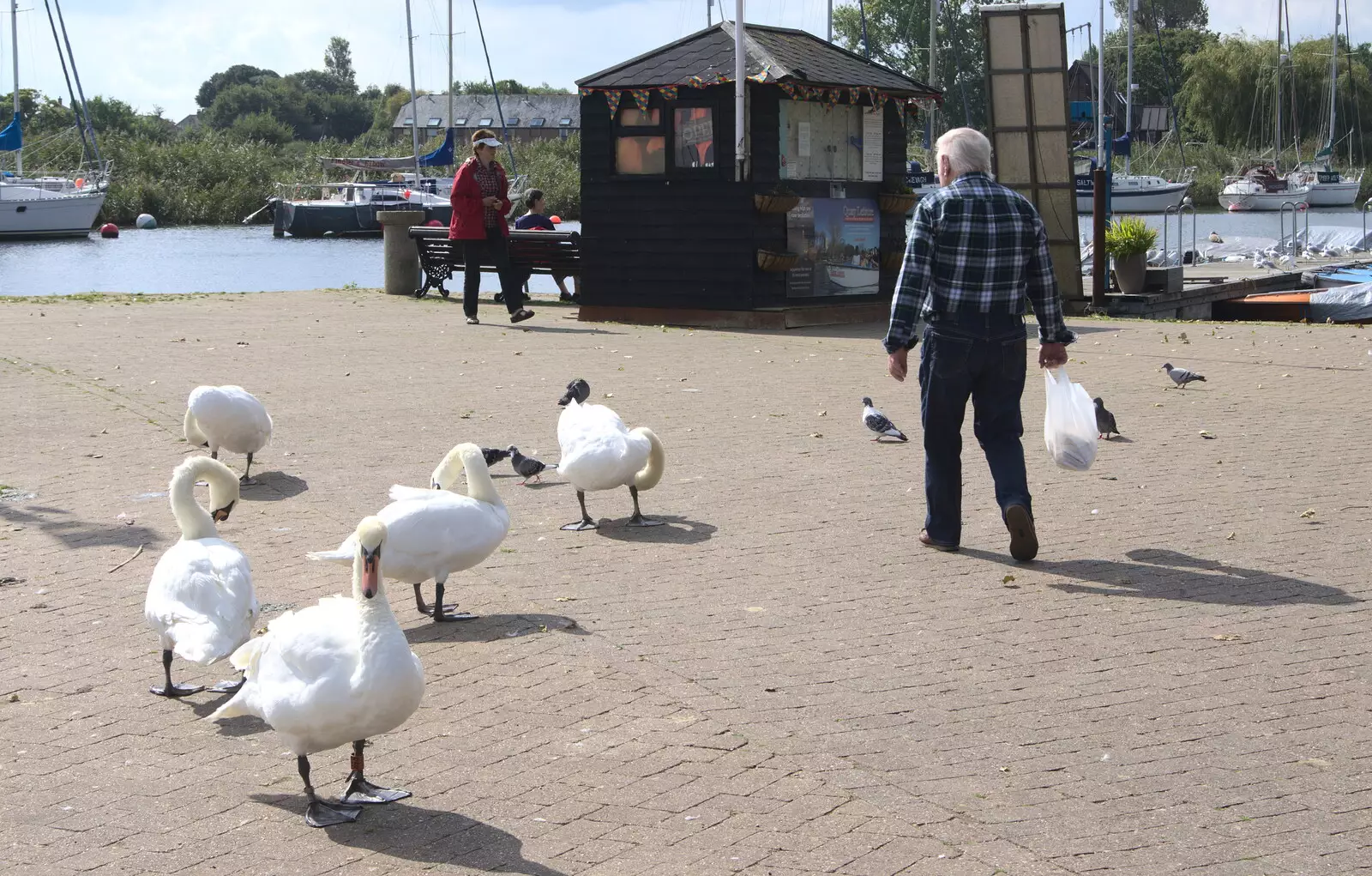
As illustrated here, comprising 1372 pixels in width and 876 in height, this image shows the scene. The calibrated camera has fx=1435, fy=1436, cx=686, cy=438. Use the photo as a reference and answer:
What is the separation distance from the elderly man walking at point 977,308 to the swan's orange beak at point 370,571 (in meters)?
3.27

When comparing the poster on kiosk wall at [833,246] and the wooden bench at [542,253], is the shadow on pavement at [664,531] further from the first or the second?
the wooden bench at [542,253]

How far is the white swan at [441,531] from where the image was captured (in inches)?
225

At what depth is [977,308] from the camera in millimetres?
6668

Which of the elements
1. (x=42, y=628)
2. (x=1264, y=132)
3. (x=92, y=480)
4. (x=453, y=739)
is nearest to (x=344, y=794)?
(x=453, y=739)

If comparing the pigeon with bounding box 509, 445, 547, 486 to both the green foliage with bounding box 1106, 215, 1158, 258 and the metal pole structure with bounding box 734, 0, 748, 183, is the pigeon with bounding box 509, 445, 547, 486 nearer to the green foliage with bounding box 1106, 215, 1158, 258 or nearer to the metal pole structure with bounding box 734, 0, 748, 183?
the metal pole structure with bounding box 734, 0, 748, 183

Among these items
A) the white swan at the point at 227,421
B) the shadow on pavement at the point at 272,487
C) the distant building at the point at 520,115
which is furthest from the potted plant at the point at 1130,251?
the distant building at the point at 520,115

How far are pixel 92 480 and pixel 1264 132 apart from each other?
68.6 meters

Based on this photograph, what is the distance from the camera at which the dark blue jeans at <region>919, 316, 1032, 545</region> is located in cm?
673

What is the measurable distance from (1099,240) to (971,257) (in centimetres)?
1337

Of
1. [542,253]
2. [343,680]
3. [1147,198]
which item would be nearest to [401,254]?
[542,253]

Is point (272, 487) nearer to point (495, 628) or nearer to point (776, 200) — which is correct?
point (495, 628)

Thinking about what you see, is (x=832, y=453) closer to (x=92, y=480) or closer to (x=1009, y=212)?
(x=1009, y=212)

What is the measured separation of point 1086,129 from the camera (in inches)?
Result: 1991

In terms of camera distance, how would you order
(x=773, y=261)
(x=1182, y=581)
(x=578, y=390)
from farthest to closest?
(x=773, y=261), (x=578, y=390), (x=1182, y=581)
